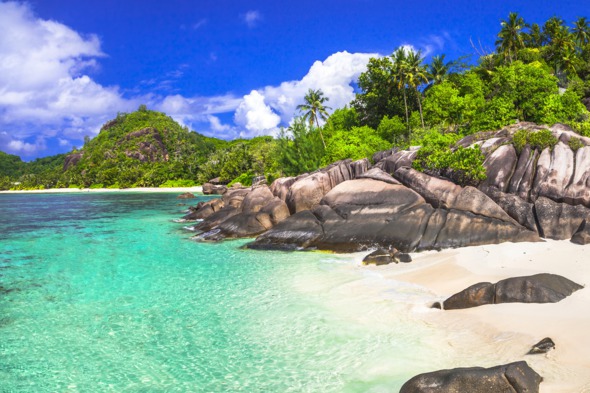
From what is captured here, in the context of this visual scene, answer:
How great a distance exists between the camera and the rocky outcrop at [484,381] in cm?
569

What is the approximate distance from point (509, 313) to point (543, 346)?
5.82ft

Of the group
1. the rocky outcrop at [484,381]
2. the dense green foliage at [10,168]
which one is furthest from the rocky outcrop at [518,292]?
the dense green foliage at [10,168]

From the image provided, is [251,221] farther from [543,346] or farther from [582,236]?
[543,346]

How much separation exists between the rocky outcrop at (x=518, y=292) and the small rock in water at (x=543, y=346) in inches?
88.2

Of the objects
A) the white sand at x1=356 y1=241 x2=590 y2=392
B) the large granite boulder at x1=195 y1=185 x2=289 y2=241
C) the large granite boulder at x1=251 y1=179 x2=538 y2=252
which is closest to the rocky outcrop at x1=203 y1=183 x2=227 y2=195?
the large granite boulder at x1=195 y1=185 x2=289 y2=241

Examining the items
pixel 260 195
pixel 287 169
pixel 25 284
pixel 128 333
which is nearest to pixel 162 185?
pixel 287 169

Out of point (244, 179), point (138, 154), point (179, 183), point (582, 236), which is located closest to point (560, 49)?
point (582, 236)

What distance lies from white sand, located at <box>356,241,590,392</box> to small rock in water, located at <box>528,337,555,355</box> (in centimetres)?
12

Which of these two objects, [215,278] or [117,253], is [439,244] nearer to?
[215,278]

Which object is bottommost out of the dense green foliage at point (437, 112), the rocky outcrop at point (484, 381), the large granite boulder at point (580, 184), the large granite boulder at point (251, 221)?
the rocky outcrop at point (484, 381)

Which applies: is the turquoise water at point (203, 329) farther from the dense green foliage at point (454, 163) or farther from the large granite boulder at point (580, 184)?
the large granite boulder at point (580, 184)

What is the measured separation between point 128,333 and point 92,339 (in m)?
0.82

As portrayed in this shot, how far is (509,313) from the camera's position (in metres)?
8.84

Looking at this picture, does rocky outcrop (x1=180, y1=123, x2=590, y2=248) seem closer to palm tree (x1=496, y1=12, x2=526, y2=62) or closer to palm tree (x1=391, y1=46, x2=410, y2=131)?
palm tree (x1=391, y1=46, x2=410, y2=131)
